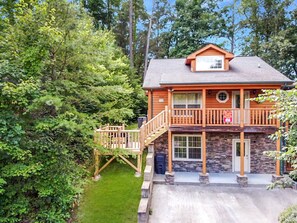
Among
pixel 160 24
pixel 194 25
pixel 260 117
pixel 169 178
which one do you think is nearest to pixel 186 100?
pixel 260 117

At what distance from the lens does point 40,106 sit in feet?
20.0

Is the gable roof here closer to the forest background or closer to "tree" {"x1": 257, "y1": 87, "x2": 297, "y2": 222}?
the forest background

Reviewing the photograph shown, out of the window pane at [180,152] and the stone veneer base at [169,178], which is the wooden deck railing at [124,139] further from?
the window pane at [180,152]

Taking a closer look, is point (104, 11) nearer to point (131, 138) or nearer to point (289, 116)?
point (131, 138)

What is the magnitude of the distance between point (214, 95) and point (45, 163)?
931 cm

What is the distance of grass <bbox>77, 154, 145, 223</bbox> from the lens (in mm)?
7258

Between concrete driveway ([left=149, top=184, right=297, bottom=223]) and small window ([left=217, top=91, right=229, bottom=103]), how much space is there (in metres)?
4.76

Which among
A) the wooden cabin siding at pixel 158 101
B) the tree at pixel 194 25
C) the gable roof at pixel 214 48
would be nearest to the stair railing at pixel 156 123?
the wooden cabin siding at pixel 158 101

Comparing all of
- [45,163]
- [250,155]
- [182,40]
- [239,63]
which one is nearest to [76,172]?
[45,163]

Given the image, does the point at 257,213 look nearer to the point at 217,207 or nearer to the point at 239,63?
the point at 217,207

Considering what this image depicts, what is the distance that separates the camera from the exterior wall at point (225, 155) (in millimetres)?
11736

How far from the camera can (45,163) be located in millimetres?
6543

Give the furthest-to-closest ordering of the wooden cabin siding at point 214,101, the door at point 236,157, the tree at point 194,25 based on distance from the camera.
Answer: the tree at point 194,25
the wooden cabin siding at point 214,101
the door at point 236,157

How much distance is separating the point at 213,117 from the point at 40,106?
26.9 feet
